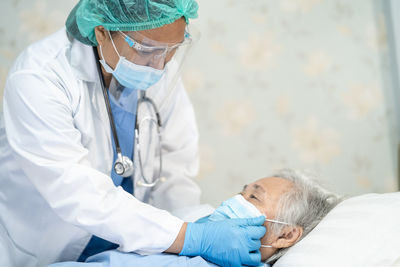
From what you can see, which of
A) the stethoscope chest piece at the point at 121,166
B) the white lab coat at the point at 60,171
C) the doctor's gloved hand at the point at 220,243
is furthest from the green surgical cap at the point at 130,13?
the doctor's gloved hand at the point at 220,243

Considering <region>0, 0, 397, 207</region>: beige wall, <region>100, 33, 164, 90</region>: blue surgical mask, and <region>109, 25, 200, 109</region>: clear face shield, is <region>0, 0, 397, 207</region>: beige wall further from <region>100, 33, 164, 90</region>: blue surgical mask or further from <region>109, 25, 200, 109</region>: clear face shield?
<region>100, 33, 164, 90</region>: blue surgical mask

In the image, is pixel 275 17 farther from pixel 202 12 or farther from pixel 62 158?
pixel 62 158

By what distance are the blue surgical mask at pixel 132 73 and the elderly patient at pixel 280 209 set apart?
0.48 m

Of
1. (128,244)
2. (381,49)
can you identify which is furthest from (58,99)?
(381,49)

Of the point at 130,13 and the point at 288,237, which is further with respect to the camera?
the point at 288,237

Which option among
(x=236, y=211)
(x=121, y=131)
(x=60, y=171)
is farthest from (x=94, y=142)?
(x=236, y=211)

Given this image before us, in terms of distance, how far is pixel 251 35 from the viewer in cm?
193

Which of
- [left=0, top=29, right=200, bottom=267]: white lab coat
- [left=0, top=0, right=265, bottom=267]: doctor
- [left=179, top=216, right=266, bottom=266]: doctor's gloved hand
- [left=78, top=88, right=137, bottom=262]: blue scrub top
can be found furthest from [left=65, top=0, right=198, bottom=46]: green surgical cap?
[left=179, top=216, right=266, bottom=266]: doctor's gloved hand

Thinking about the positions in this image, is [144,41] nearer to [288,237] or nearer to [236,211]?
[236,211]

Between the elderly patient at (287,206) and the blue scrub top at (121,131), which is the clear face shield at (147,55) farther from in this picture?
the elderly patient at (287,206)

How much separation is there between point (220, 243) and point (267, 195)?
0.29 metres

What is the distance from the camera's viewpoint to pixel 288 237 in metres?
1.29

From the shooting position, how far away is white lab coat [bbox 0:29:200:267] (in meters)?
1.07

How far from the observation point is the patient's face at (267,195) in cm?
129
